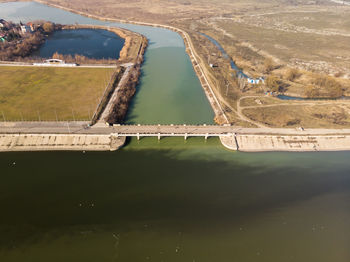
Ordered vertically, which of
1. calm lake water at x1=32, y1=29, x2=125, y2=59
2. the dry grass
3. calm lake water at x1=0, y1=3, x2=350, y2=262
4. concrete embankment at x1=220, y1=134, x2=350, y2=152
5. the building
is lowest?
calm lake water at x1=0, y1=3, x2=350, y2=262

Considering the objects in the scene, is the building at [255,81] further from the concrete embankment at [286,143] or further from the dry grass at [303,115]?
the concrete embankment at [286,143]

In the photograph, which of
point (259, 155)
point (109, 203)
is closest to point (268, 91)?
point (259, 155)

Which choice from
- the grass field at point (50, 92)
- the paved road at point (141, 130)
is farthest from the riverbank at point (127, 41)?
the paved road at point (141, 130)

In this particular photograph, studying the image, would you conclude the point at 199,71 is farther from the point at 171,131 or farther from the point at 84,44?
the point at 84,44

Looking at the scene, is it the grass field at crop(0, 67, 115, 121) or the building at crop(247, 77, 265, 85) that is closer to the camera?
the grass field at crop(0, 67, 115, 121)

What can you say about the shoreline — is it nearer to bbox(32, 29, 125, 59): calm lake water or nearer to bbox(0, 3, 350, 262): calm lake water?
bbox(0, 3, 350, 262): calm lake water

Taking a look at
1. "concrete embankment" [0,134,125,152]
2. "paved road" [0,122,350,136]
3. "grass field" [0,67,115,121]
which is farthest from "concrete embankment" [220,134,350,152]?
"grass field" [0,67,115,121]

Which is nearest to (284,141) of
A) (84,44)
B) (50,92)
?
(50,92)
